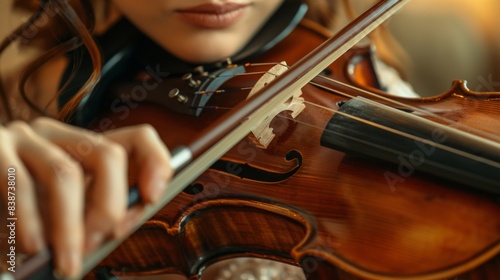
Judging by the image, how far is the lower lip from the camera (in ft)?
2.26

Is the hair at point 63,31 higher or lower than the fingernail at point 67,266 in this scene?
higher

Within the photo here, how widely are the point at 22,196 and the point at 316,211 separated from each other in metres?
0.27

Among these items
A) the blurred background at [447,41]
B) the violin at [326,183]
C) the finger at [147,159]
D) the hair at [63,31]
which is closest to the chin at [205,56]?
the violin at [326,183]

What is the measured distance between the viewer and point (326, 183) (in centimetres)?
52

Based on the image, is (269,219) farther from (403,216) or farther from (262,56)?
(262,56)

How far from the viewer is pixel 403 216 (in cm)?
→ 46

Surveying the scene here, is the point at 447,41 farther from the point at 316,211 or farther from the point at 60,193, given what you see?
the point at 60,193

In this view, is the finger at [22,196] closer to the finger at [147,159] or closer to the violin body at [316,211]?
the finger at [147,159]

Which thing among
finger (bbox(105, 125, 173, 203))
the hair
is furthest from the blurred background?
finger (bbox(105, 125, 173, 203))

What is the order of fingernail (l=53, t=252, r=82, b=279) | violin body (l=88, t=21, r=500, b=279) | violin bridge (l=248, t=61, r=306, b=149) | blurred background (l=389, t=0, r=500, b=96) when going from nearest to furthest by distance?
fingernail (l=53, t=252, r=82, b=279) < violin body (l=88, t=21, r=500, b=279) < violin bridge (l=248, t=61, r=306, b=149) < blurred background (l=389, t=0, r=500, b=96)

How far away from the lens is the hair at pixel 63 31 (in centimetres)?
77

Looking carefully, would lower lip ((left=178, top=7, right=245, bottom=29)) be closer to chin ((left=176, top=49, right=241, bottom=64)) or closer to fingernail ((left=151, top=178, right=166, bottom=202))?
chin ((left=176, top=49, right=241, bottom=64))

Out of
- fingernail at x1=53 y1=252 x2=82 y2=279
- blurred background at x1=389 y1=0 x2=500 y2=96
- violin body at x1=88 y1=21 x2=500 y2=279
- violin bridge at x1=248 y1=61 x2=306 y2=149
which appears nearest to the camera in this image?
fingernail at x1=53 y1=252 x2=82 y2=279

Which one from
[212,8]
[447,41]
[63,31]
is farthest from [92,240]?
[447,41]
